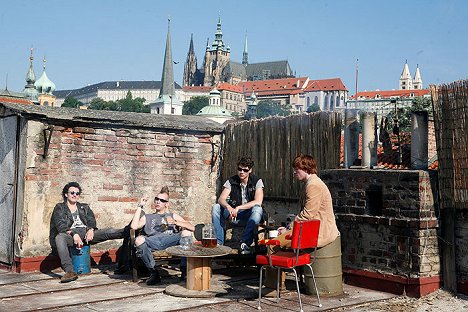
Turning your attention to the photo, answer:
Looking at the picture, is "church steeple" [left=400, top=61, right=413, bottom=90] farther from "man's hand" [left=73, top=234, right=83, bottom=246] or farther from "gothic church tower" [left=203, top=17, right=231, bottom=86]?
"man's hand" [left=73, top=234, right=83, bottom=246]

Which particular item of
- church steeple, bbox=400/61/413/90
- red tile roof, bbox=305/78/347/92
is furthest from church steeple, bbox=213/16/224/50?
church steeple, bbox=400/61/413/90

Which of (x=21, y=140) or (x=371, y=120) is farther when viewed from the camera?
(x=21, y=140)

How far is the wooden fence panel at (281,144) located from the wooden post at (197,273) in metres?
2.53

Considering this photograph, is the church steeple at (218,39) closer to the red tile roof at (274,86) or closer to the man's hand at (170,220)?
the red tile roof at (274,86)

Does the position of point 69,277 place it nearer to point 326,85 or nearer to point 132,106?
→ point 132,106

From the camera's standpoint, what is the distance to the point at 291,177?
9367mm

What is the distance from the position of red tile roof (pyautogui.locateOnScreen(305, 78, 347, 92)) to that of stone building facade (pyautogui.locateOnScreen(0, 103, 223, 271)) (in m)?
166

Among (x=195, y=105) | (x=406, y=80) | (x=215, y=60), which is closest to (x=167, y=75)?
(x=195, y=105)

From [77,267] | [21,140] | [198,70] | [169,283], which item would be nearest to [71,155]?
[21,140]

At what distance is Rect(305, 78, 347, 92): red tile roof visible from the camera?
174625mm

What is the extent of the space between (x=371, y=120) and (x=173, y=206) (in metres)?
3.88

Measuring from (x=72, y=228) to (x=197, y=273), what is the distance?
2.28m

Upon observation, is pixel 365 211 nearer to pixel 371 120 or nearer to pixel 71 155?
pixel 371 120

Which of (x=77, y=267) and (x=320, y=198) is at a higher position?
(x=320, y=198)
